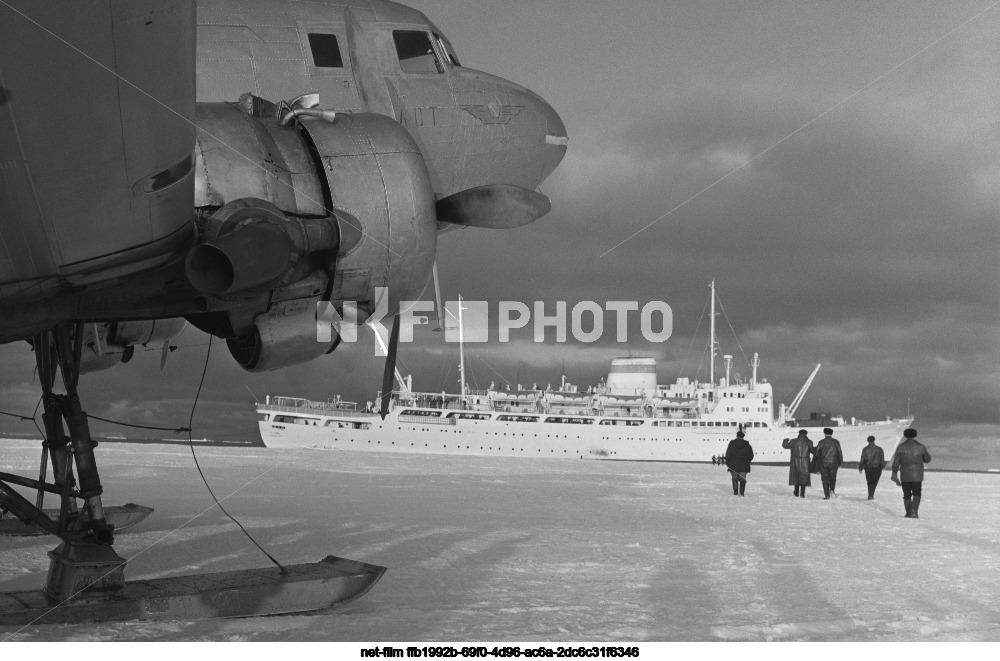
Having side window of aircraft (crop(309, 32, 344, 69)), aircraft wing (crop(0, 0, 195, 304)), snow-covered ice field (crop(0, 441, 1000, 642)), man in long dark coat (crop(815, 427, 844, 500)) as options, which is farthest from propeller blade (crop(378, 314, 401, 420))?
man in long dark coat (crop(815, 427, 844, 500))

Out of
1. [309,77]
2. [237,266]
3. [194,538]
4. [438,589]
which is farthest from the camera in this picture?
[194,538]

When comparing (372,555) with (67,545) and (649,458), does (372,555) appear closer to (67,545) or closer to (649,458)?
(67,545)

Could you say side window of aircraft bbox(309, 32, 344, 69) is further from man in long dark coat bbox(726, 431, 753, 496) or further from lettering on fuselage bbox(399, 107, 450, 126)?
man in long dark coat bbox(726, 431, 753, 496)

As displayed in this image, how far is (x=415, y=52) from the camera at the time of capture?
329 inches

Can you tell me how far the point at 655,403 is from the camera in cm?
6875

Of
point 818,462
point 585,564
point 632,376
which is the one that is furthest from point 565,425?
point 585,564

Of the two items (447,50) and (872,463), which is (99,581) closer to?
(447,50)

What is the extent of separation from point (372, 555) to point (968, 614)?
221 inches

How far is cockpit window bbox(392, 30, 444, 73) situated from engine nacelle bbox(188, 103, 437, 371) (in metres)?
2.45

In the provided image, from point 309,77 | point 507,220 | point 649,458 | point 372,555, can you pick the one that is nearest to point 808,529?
point 372,555

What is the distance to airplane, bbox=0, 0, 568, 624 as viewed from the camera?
3.90 m

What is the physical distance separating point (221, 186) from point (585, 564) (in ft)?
17.4

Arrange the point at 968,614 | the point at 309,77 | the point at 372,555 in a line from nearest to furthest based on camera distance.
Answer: the point at 968,614, the point at 309,77, the point at 372,555

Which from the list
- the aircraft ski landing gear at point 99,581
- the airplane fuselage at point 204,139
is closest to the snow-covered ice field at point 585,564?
the aircraft ski landing gear at point 99,581
